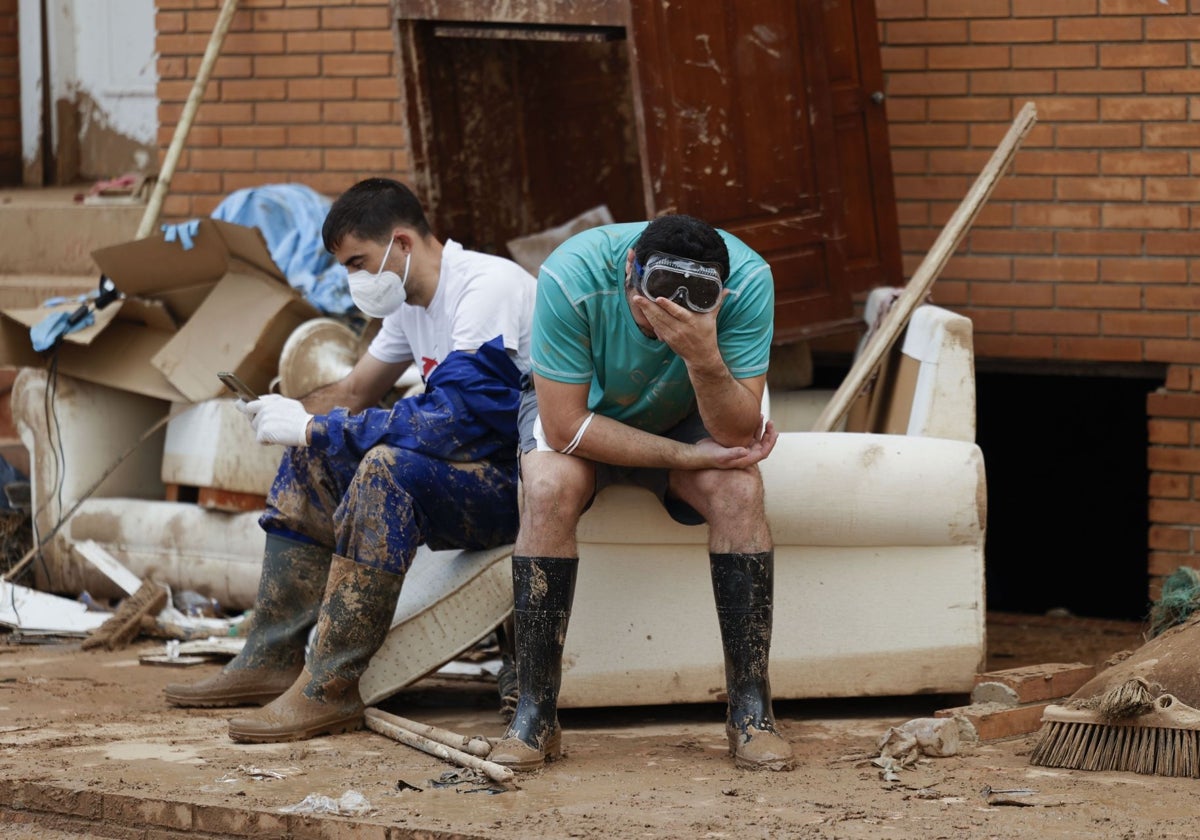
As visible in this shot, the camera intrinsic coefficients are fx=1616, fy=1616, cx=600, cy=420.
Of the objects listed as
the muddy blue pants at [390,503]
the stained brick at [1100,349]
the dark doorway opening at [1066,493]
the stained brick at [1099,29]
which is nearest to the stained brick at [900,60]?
the stained brick at [1099,29]

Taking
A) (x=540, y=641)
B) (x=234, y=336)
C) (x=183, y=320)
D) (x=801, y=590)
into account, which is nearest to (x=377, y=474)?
(x=540, y=641)

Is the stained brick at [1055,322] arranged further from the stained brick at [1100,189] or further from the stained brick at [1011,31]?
Result: the stained brick at [1011,31]

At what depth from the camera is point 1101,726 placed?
11.9 feet

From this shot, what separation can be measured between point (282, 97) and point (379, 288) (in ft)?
8.10

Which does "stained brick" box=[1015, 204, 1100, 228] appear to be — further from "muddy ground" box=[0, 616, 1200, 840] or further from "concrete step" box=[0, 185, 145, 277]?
"concrete step" box=[0, 185, 145, 277]

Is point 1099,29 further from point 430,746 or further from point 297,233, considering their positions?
point 430,746

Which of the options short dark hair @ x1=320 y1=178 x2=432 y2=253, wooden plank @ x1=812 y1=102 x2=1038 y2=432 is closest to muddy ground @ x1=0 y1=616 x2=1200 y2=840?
wooden plank @ x1=812 y1=102 x2=1038 y2=432

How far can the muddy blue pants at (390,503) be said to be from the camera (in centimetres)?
398

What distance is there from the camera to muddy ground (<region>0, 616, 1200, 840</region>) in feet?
10.7

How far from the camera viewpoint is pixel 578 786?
3588 millimetres

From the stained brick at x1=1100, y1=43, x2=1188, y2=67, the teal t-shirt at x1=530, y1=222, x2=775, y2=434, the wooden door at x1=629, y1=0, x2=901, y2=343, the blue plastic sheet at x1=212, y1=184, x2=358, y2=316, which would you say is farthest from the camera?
the blue plastic sheet at x1=212, y1=184, x2=358, y2=316

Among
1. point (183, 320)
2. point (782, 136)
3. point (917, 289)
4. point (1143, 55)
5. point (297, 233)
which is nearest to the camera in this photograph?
point (917, 289)

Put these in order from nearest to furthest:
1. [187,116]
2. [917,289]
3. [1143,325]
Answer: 1. [917,289]
2. [1143,325]
3. [187,116]

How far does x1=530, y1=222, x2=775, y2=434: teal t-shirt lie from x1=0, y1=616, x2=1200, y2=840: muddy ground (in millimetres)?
912
